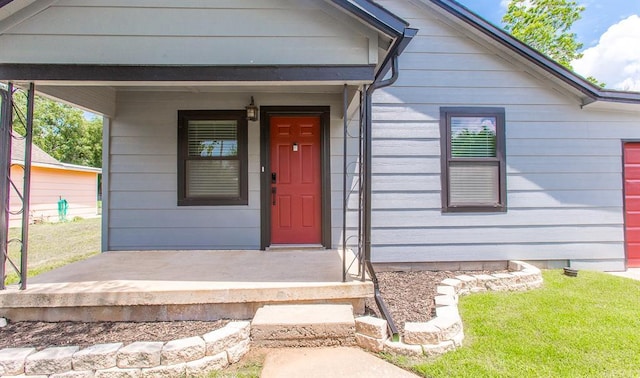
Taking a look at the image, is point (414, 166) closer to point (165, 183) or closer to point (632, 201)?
point (632, 201)

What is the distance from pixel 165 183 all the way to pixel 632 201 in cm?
661

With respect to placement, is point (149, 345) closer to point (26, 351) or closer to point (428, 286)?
point (26, 351)

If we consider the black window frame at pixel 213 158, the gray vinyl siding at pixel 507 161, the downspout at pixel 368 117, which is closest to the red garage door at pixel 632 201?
the gray vinyl siding at pixel 507 161

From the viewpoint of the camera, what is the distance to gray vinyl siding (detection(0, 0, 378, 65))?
2711mm

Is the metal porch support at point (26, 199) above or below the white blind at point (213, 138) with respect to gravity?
below

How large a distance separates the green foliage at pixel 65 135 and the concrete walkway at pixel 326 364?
32.4 meters

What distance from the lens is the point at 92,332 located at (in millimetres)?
2537

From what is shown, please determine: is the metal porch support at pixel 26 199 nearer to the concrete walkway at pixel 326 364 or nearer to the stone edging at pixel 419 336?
the concrete walkway at pixel 326 364

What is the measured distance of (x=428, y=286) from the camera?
11.8 ft

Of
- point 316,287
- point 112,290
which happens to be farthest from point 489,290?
point 112,290

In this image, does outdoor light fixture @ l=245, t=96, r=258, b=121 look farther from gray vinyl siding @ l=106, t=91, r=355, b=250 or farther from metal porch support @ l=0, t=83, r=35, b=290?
metal porch support @ l=0, t=83, r=35, b=290

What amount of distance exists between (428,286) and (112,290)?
3.20 metres

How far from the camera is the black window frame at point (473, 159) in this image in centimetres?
430

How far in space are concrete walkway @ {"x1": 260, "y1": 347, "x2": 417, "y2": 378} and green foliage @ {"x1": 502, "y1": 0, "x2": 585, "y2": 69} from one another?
12307 millimetres
